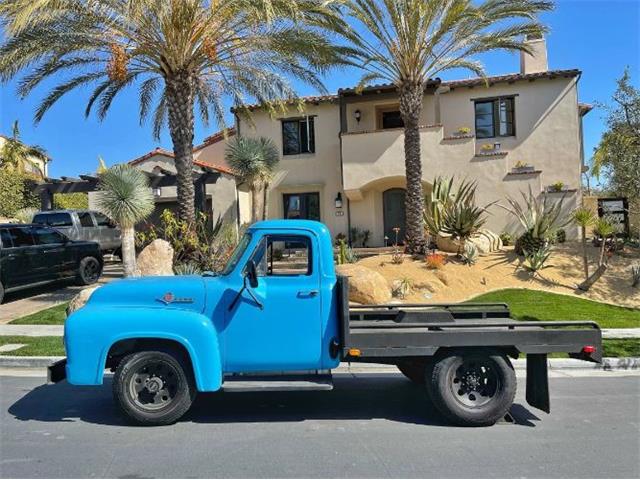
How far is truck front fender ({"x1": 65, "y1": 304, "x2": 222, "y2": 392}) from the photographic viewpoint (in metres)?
5.08

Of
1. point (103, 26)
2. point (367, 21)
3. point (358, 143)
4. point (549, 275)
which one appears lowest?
point (549, 275)

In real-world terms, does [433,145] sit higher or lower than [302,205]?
higher

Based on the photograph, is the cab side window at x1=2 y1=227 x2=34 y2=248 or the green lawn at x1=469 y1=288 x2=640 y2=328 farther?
the cab side window at x1=2 y1=227 x2=34 y2=248

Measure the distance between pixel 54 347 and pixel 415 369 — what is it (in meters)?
6.17

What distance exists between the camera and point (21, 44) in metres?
11.5

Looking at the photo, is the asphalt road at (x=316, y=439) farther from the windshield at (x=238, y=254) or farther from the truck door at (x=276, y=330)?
the windshield at (x=238, y=254)

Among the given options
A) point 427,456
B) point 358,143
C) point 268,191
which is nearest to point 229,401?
point 427,456

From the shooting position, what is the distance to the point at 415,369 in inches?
236

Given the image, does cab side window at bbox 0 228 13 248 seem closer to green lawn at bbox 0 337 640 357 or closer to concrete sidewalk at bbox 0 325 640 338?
concrete sidewalk at bbox 0 325 640 338

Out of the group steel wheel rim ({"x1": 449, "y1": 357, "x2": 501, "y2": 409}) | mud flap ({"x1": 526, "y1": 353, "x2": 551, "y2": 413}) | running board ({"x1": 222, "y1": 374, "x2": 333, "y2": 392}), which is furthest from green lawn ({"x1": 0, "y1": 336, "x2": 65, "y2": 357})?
mud flap ({"x1": 526, "y1": 353, "x2": 551, "y2": 413})

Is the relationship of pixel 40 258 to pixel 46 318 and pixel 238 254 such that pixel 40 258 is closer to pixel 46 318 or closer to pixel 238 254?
pixel 46 318

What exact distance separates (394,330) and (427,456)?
4.22 ft

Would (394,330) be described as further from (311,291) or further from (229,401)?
(229,401)

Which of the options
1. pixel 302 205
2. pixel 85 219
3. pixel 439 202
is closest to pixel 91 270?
pixel 85 219
